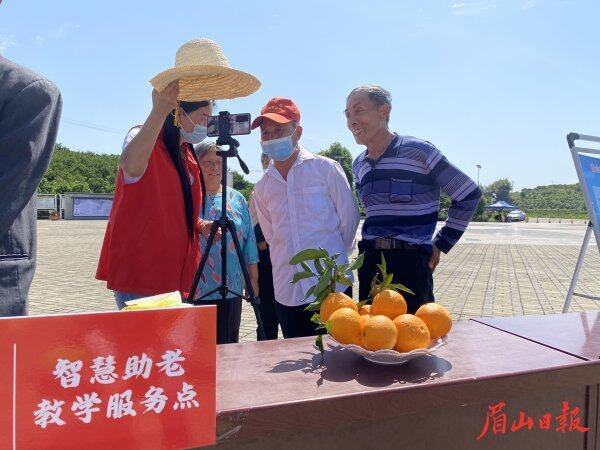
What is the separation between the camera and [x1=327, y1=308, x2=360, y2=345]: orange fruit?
1357mm

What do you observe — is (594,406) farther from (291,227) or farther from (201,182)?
(201,182)

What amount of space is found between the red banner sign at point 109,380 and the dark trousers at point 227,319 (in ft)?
5.32

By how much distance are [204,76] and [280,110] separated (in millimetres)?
574

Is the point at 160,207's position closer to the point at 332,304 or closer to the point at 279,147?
the point at 279,147

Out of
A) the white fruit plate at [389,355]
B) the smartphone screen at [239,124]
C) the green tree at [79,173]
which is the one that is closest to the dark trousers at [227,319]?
the smartphone screen at [239,124]

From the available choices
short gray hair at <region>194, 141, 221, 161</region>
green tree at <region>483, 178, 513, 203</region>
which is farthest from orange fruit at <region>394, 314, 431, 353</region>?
green tree at <region>483, 178, 513, 203</region>

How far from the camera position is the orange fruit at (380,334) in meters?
1.30

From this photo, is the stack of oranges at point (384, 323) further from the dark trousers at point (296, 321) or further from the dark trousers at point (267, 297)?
Answer: the dark trousers at point (267, 297)

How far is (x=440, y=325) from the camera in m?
1.41

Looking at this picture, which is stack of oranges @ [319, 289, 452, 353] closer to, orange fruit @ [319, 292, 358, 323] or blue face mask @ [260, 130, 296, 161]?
orange fruit @ [319, 292, 358, 323]

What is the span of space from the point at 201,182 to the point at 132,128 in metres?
0.41

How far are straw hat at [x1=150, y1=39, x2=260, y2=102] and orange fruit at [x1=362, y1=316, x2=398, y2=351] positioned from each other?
1.07m

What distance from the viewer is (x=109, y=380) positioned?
0.90 meters
